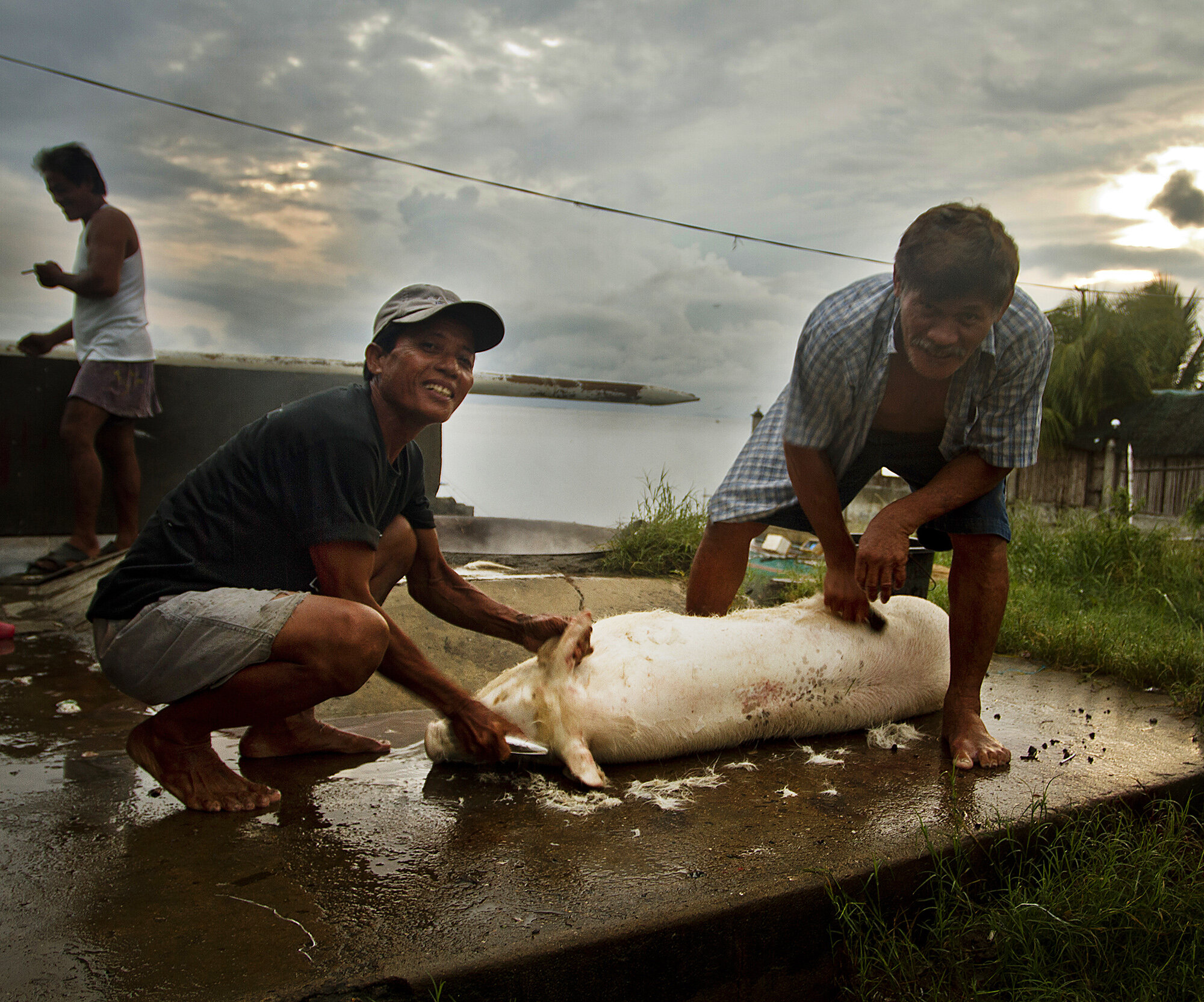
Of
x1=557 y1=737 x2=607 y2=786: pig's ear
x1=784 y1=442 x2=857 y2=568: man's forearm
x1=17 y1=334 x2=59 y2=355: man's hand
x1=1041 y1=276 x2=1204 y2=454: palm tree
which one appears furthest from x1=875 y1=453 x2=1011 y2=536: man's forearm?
x1=1041 y1=276 x2=1204 y2=454: palm tree

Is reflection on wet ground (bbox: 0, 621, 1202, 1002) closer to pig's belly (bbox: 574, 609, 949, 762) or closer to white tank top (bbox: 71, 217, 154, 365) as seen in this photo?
pig's belly (bbox: 574, 609, 949, 762)

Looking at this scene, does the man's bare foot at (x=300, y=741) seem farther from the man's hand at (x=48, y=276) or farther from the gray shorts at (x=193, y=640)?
the man's hand at (x=48, y=276)

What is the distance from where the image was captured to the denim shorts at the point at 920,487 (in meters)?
2.81

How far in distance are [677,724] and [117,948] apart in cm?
146

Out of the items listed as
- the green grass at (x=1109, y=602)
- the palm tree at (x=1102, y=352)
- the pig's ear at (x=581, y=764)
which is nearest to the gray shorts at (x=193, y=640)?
the pig's ear at (x=581, y=764)

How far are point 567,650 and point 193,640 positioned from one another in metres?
0.98

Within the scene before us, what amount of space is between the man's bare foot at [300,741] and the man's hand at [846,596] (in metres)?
1.53

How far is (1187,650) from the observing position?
3660 millimetres

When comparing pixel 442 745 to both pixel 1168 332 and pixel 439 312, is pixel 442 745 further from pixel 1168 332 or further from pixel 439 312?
pixel 1168 332

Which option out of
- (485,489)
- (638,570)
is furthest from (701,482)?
(485,489)

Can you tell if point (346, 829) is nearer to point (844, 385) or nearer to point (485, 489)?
point (844, 385)

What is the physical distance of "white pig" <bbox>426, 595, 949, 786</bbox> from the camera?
2.38 metres

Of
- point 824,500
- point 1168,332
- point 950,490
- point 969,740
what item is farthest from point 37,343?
point 1168,332

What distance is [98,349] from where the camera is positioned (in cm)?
515
